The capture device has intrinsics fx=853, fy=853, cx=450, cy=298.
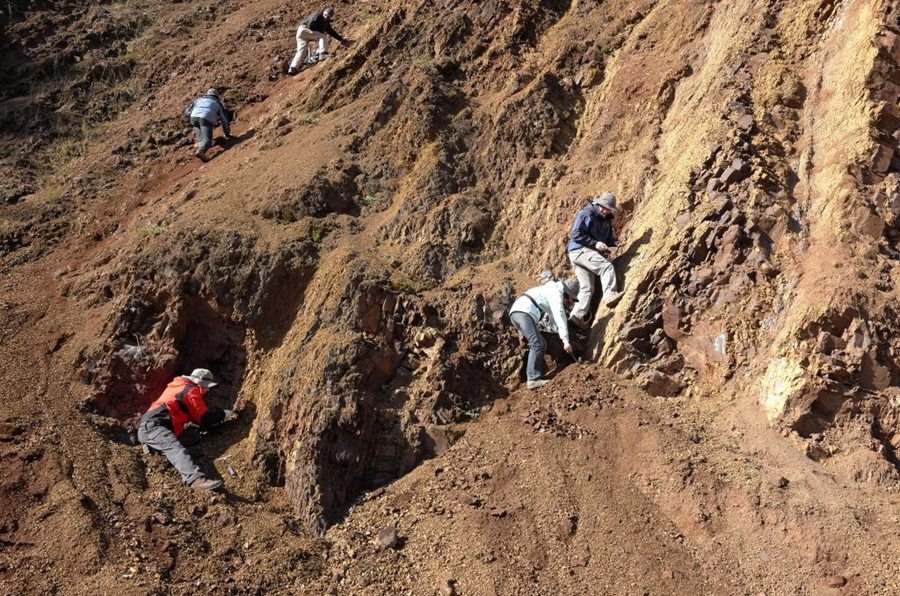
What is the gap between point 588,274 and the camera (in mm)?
8930

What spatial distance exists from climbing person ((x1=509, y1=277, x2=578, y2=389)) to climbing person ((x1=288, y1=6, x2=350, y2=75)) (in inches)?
299

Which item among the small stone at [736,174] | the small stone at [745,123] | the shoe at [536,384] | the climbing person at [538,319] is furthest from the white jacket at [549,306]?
the small stone at [745,123]

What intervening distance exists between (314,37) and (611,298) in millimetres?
8380

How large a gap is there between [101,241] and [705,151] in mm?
7569

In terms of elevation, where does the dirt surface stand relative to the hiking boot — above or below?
above

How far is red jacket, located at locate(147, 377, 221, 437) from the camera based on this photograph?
8.10 meters

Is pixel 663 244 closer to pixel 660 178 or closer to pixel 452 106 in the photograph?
pixel 660 178

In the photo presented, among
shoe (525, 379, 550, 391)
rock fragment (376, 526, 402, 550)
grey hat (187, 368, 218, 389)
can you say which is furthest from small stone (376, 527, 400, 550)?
grey hat (187, 368, 218, 389)

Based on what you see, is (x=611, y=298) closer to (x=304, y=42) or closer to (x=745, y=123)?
(x=745, y=123)

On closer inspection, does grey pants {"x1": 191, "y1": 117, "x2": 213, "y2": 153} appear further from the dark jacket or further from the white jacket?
the white jacket

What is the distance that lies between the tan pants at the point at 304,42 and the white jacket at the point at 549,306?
25.5 ft

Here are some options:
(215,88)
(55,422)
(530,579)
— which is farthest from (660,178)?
(215,88)

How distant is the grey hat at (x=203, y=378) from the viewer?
8375 mm

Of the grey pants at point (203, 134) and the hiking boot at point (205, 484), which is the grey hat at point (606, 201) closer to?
the hiking boot at point (205, 484)
